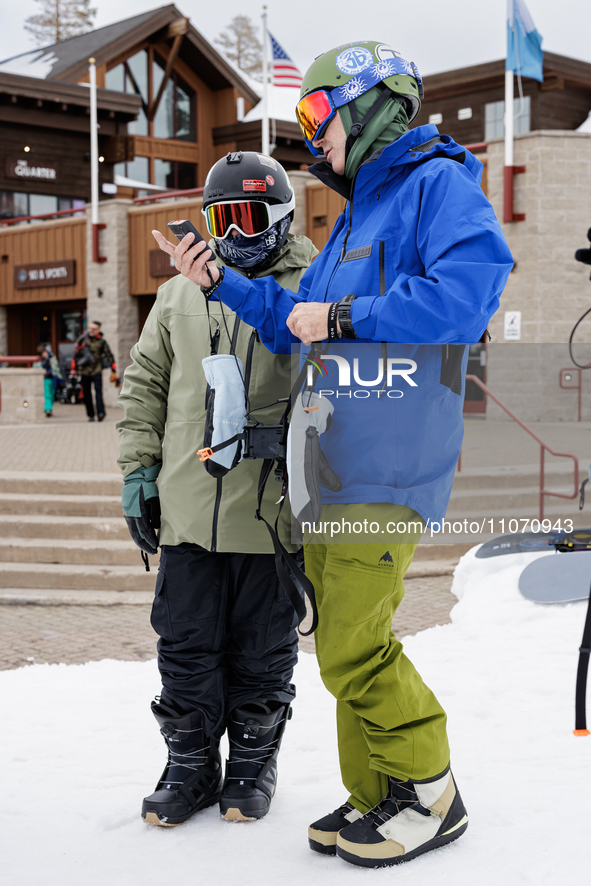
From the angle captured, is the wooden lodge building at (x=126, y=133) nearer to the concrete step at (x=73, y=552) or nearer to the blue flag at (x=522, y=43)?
the blue flag at (x=522, y=43)

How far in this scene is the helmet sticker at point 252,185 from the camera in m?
2.53

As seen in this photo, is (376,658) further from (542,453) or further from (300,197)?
(300,197)

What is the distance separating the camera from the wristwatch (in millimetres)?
1827

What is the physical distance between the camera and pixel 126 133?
25281 mm

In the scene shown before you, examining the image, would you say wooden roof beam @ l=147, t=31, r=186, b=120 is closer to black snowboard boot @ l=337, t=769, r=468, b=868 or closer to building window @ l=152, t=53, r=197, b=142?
building window @ l=152, t=53, r=197, b=142

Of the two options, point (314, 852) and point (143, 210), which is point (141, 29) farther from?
point (314, 852)

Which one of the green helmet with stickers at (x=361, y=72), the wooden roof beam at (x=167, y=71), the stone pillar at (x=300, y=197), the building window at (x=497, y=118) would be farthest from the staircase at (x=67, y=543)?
the wooden roof beam at (x=167, y=71)

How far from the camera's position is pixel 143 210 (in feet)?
64.1

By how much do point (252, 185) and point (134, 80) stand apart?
27.1 m

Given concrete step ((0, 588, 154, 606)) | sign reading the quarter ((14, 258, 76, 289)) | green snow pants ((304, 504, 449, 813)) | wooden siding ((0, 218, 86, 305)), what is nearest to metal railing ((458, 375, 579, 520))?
green snow pants ((304, 504, 449, 813))

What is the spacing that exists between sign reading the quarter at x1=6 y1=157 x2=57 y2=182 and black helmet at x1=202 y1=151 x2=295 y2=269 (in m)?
23.8

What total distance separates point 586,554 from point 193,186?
25.3 metres

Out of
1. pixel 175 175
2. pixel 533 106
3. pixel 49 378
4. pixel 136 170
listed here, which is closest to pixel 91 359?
pixel 49 378

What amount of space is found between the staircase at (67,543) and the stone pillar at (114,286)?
12.7 meters
